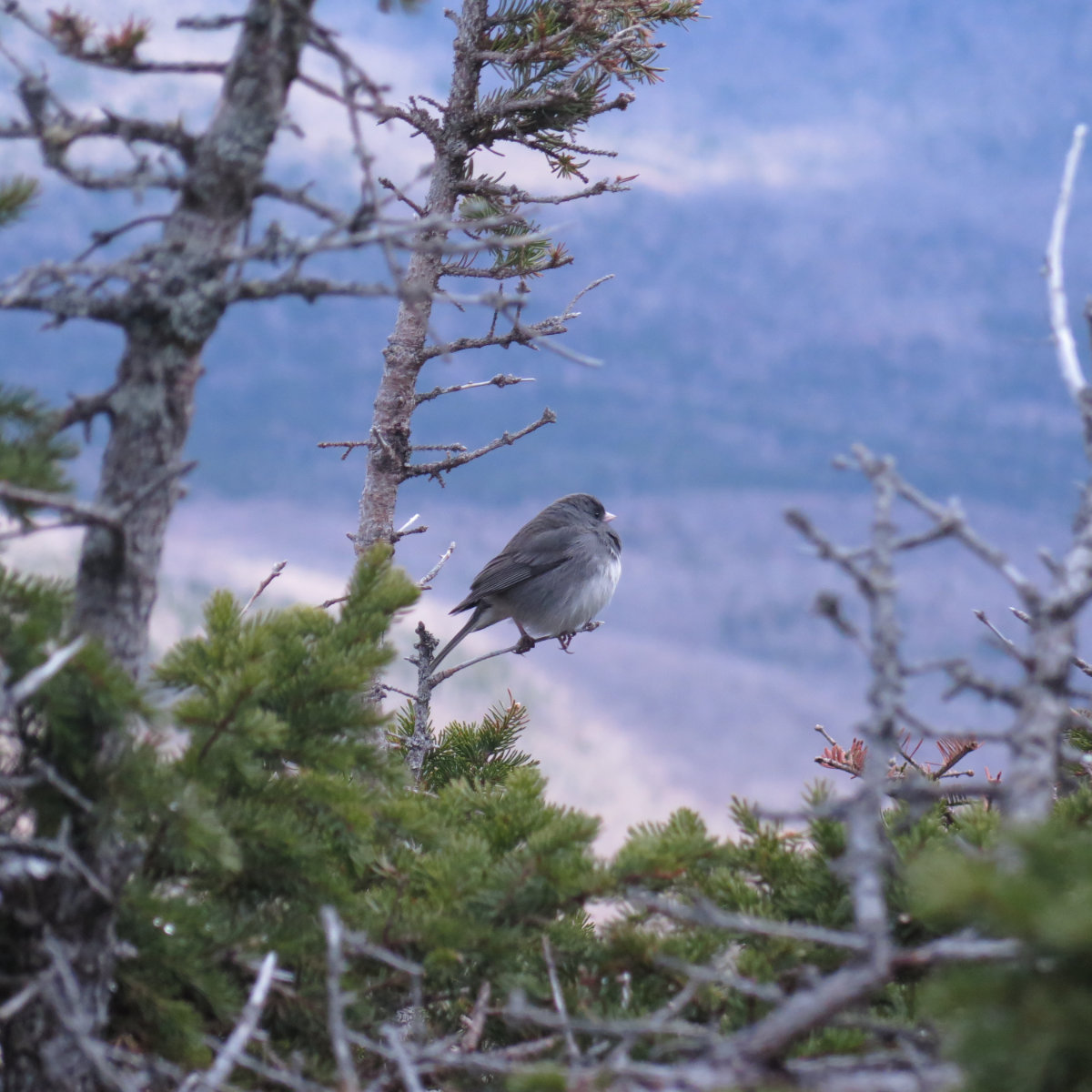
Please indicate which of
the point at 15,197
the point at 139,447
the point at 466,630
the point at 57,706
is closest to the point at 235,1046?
the point at 57,706

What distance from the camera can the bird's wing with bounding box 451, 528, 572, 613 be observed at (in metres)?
7.95

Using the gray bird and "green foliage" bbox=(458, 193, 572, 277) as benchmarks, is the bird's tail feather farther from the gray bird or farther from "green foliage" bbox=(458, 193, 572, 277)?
"green foliage" bbox=(458, 193, 572, 277)

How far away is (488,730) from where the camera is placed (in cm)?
498

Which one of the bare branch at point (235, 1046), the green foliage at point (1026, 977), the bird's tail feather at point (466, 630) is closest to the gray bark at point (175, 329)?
the bare branch at point (235, 1046)

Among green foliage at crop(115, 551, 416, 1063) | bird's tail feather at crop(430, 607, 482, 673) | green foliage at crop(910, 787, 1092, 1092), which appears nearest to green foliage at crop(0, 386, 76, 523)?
green foliage at crop(115, 551, 416, 1063)

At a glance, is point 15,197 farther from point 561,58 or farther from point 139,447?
point 561,58

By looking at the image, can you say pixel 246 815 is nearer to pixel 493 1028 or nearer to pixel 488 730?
pixel 493 1028

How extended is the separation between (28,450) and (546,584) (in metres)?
6.10

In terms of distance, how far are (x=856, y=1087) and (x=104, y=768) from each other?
1.31 meters

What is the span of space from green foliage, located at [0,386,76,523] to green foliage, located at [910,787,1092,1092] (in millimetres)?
1507

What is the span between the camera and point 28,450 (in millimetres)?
2006

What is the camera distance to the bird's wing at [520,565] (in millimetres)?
7953

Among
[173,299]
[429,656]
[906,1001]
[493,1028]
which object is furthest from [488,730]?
[173,299]

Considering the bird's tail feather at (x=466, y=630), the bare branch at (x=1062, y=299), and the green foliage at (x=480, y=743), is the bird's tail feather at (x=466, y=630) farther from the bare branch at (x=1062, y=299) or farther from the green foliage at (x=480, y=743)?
the bare branch at (x=1062, y=299)
